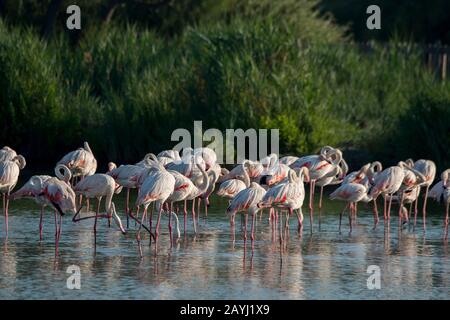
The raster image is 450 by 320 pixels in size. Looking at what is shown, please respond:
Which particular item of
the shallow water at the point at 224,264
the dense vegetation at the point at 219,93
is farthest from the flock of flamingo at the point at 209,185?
the dense vegetation at the point at 219,93

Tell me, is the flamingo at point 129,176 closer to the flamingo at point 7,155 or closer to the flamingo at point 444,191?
the flamingo at point 7,155

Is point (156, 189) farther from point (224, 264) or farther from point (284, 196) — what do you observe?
point (284, 196)

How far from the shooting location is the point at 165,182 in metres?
12.6

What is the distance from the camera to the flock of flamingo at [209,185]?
12.6 metres

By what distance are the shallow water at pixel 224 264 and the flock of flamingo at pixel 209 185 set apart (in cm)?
25

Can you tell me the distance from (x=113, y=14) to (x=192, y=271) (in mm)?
20908

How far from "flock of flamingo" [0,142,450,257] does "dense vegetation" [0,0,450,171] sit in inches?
158

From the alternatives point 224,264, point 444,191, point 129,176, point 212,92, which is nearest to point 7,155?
point 129,176

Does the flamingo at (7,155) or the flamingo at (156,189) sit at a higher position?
the flamingo at (7,155)

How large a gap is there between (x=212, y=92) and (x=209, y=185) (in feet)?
21.1

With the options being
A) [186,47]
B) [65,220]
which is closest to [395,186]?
[65,220]

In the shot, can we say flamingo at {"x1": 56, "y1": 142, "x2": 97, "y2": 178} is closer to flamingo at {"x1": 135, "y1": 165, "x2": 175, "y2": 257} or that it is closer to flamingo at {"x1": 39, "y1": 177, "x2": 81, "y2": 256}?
flamingo at {"x1": 39, "y1": 177, "x2": 81, "y2": 256}

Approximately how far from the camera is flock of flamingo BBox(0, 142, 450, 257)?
1265 centimetres
